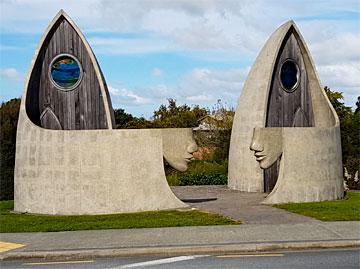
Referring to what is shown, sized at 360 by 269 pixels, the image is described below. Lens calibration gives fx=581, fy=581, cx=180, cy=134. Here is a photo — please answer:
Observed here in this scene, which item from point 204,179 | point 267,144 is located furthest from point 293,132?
point 204,179

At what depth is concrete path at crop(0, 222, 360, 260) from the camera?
1047 centimetres

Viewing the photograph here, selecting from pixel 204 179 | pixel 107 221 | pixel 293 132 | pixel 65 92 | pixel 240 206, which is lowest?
pixel 107 221

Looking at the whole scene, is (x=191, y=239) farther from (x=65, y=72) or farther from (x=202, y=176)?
(x=202, y=176)

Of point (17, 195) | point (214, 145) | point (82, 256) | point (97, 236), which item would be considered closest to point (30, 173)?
point (17, 195)

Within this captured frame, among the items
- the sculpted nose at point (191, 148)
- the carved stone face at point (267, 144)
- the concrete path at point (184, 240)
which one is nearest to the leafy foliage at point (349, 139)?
the carved stone face at point (267, 144)

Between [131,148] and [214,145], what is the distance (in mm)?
18257

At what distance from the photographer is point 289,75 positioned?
21.2 m

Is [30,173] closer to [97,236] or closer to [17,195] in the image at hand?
[17,195]

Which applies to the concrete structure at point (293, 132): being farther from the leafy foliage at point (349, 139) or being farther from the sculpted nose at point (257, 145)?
the leafy foliage at point (349, 139)

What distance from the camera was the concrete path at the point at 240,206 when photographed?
13.8m

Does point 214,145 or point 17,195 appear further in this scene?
point 214,145

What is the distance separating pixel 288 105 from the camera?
21.3 metres

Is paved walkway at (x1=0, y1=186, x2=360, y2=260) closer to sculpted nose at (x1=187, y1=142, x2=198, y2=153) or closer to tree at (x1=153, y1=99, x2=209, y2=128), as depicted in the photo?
sculpted nose at (x1=187, y1=142, x2=198, y2=153)

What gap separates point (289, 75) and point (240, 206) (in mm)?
6627
